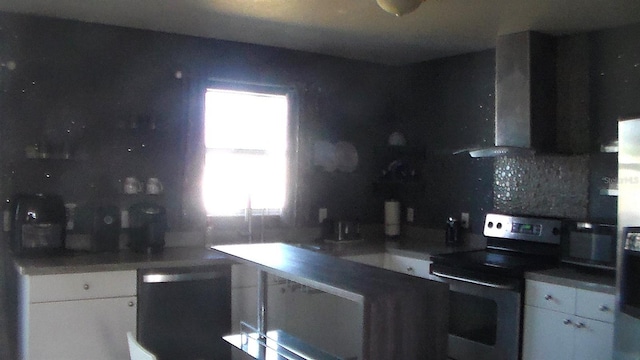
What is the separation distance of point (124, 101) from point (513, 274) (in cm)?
251

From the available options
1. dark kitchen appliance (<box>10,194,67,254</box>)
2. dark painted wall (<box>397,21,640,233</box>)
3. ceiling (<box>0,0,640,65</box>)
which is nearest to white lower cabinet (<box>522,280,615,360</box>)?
dark painted wall (<box>397,21,640,233</box>)

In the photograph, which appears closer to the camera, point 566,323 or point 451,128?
point 566,323

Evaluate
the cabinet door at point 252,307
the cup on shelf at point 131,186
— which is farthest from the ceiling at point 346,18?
the cabinet door at point 252,307

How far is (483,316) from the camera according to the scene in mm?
3348

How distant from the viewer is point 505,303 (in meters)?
3.14

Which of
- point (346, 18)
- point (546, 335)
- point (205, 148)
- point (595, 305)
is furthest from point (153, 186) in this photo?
point (595, 305)

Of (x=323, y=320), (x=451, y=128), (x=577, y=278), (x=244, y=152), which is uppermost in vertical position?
(x=451, y=128)

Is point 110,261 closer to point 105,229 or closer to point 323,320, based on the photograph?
point 105,229

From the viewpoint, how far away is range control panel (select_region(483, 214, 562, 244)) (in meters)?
3.45

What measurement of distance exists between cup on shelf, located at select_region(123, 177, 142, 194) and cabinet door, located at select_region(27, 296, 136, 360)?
0.75 meters

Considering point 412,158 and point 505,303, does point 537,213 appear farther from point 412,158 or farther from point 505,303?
point 412,158

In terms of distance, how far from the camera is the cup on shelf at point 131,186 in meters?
3.53

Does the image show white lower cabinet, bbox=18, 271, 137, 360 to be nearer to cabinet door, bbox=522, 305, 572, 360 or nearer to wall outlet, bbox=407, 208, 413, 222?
cabinet door, bbox=522, 305, 572, 360

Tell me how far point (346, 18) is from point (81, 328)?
218 cm
